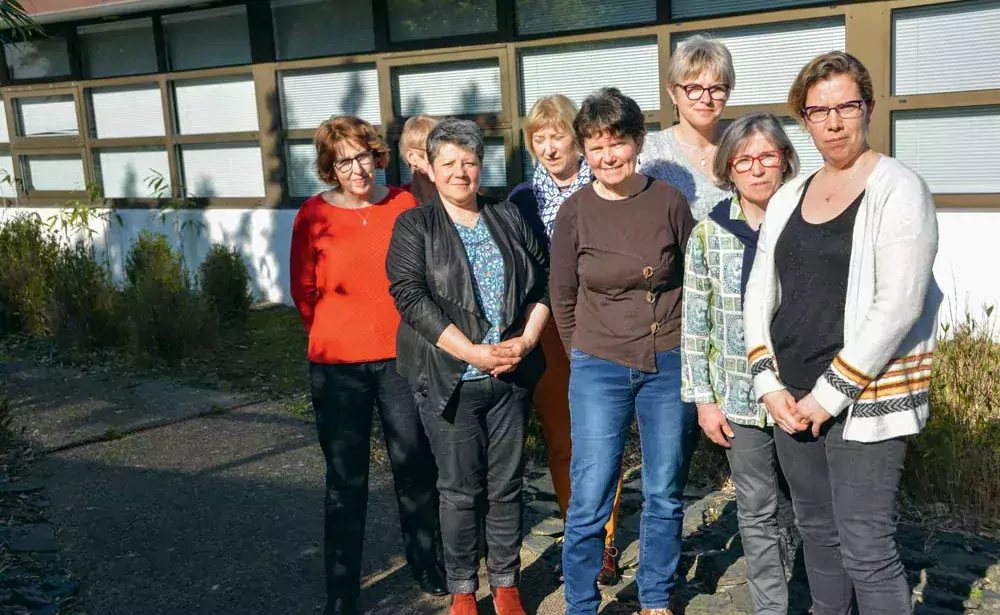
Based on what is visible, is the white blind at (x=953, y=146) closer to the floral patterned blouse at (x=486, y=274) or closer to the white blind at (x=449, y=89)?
the white blind at (x=449, y=89)

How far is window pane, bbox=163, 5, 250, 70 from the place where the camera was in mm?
10289

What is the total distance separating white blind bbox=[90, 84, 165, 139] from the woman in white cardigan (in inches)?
375

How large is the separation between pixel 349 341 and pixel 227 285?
5700mm

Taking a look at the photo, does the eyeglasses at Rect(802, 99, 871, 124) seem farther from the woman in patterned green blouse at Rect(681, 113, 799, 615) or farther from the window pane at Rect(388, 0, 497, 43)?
the window pane at Rect(388, 0, 497, 43)

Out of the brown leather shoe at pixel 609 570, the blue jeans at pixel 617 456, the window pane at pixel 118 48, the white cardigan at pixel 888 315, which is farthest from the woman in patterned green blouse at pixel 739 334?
the window pane at pixel 118 48

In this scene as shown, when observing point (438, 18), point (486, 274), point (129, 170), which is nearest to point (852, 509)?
point (486, 274)

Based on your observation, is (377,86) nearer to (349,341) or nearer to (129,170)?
(129,170)

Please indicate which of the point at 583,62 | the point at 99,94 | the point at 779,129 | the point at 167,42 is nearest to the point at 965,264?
the point at 583,62

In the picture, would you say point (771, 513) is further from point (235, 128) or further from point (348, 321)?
point (235, 128)

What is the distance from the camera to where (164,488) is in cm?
529

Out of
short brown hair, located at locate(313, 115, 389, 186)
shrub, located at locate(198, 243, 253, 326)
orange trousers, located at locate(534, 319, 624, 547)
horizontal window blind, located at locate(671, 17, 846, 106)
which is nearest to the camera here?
short brown hair, located at locate(313, 115, 389, 186)

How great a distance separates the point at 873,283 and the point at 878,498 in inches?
23.9

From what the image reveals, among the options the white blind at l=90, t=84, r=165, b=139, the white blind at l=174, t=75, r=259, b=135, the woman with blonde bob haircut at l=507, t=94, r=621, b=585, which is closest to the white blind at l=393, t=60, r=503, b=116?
the white blind at l=174, t=75, r=259, b=135

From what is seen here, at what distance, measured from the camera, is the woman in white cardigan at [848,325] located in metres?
2.68
